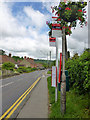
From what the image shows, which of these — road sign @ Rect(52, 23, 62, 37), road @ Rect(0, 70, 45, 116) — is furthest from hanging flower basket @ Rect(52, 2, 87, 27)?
road @ Rect(0, 70, 45, 116)

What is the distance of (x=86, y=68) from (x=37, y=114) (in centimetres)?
270

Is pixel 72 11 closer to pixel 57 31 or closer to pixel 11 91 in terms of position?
pixel 57 31

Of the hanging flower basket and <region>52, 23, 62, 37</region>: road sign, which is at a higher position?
the hanging flower basket

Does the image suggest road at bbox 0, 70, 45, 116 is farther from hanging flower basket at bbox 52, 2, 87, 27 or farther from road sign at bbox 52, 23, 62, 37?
hanging flower basket at bbox 52, 2, 87, 27

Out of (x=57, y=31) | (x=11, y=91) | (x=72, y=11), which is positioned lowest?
(x=11, y=91)

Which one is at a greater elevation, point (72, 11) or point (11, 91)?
point (72, 11)

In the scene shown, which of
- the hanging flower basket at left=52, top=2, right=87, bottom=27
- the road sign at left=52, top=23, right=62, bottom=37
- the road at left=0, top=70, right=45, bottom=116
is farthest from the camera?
the road at left=0, top=70, right=45, bottom=116

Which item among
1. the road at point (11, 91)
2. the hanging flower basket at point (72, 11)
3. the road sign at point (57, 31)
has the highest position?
the hanging flower basket at point (72, 11)

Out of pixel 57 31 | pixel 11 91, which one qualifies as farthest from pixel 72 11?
pixel 11 91

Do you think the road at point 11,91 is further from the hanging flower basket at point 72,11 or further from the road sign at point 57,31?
the hanging flower basket at point 72,11

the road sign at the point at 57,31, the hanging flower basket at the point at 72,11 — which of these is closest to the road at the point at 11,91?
the road sign at the point at 57,31

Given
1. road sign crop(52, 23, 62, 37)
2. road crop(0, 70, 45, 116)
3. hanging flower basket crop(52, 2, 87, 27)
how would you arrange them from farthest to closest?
road crop(0, 70, 45, 116) → road sign crop(52, 23, 62, 37) → hanging flower basket crop(52, 2, 87, 27)

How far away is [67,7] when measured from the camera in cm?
399

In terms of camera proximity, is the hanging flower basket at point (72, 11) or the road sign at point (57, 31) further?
the road sign at point (57, 31)
